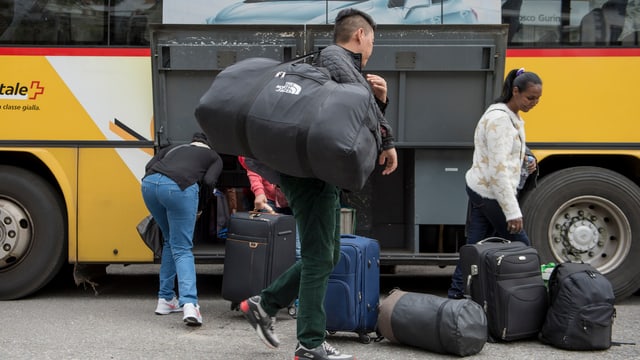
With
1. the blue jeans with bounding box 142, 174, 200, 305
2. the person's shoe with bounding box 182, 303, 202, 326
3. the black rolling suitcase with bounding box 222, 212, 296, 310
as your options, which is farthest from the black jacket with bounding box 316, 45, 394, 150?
the person's shoe with bounding box 182, 303, 202, 326

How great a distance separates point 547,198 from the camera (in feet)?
22.5

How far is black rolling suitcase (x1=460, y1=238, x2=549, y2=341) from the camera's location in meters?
5.36

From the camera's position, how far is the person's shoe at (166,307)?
6.43 meters

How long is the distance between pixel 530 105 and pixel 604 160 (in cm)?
162

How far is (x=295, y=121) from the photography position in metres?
3.99

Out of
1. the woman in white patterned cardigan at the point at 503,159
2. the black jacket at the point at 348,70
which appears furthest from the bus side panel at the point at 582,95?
the black jacket at the point at 348,70

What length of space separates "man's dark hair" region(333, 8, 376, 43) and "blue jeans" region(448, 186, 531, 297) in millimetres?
1782

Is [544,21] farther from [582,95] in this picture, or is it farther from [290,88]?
[290,88]

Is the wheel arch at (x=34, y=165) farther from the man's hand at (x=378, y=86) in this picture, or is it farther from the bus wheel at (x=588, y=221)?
the bus wheel at (x=588, y=221)

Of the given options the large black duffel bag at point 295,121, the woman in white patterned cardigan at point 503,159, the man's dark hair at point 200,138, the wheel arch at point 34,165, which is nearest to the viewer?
the large black duffel bag at point 295,121

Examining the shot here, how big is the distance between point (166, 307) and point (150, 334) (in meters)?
0.69

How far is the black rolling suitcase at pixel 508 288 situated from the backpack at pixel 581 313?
130 mm

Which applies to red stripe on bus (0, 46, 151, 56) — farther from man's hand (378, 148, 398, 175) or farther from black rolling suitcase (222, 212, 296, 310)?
man's hand (378, 148, 398, 175)

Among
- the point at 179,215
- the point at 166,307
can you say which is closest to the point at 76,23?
the point at 179,215
